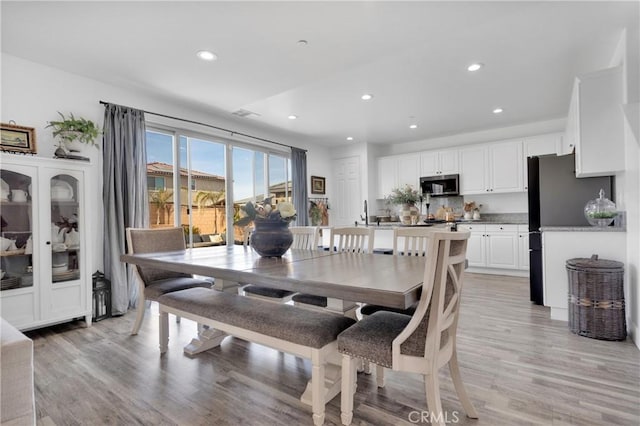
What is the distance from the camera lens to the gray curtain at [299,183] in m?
5.98

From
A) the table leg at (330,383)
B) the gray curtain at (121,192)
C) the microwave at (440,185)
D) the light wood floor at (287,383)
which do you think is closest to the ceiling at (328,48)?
the gray curtain at (121,192)

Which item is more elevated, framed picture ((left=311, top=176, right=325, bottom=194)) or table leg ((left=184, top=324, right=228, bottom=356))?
framed picture ((left=311, top=176, right=325, bottom=194))

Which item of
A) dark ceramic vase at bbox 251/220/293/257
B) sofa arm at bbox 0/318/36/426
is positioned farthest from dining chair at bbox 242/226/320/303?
sofa arm at bbox 0/318/36/426

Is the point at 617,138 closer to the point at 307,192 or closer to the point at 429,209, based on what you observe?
the point at 429,209

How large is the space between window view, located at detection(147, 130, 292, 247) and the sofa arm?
299 centimetres

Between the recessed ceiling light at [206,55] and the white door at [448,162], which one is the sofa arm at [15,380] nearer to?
the recessed ceiling light at [206,55]

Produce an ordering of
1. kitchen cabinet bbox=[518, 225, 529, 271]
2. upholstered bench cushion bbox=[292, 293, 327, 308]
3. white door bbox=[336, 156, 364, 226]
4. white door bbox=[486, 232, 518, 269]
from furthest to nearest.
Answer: white door bbox=[336, 156, 364, 226] < white door bbox=[486, 232, 518, 269] < kitchen cabinet bbox=[518, 225, 529, 271] < upholstered bench cushion bbox=[292, 293, 327, 308]

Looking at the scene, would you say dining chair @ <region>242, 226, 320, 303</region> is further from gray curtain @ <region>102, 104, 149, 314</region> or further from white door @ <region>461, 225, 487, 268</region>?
white door @ <region>461, 225, 487, 268</region>

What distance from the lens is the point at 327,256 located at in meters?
2.34

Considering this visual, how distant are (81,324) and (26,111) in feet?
6.77

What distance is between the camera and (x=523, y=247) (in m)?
4.88

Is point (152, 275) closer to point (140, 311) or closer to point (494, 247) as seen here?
point (140, 311)

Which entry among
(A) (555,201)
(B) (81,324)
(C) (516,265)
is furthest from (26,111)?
(C) (516,265)

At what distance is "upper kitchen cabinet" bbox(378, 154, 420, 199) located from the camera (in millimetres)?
6277
